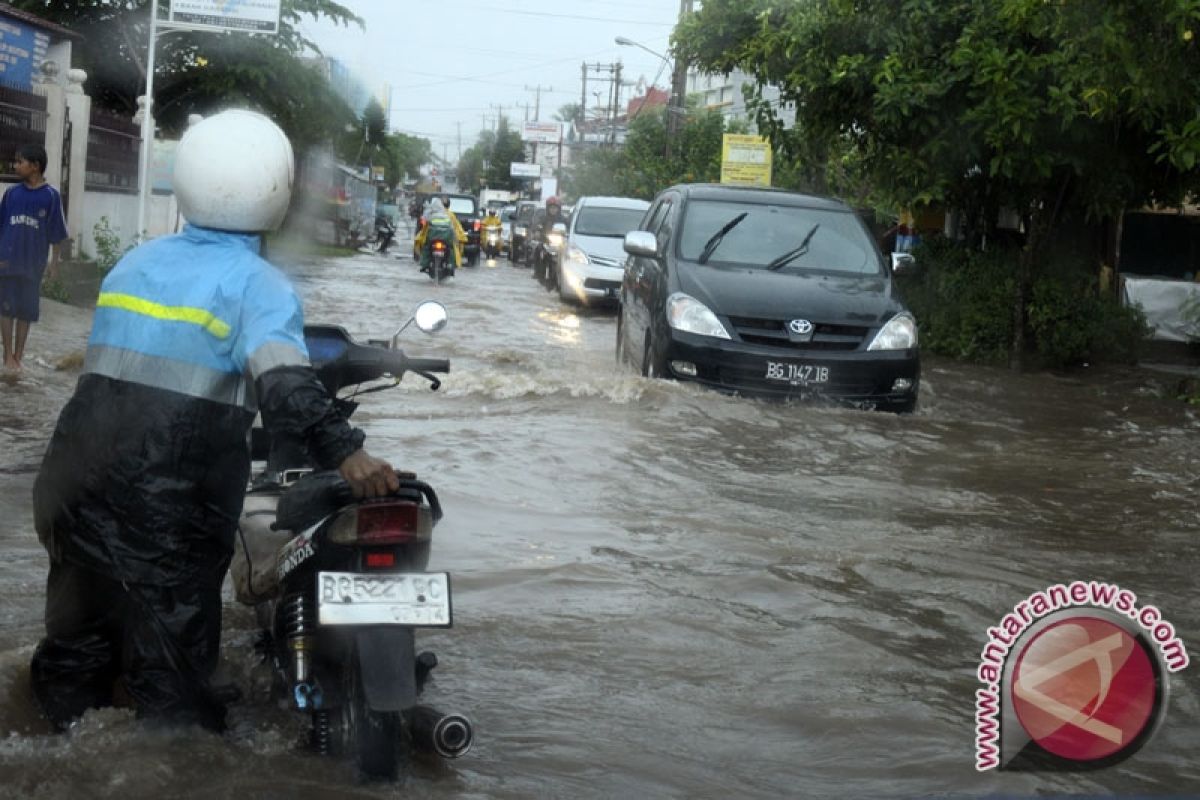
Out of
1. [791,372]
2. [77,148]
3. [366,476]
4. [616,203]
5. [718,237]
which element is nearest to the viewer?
[366,476]

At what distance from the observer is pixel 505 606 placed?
5.71 meters

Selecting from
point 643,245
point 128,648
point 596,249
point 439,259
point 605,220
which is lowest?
point 128,648

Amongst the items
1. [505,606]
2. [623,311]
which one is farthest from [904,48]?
[505,606]

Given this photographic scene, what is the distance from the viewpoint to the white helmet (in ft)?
11.9

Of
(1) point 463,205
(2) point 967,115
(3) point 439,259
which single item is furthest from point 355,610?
(1) point 463,205

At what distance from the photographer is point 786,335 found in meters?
9.98

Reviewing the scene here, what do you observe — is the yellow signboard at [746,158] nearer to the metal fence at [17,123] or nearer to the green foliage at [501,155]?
the metal fence at [17,123]

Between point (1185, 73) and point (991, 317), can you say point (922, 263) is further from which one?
point (1185, 73)

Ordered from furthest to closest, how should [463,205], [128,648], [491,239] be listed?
[463,205], [491,239], [128,648]

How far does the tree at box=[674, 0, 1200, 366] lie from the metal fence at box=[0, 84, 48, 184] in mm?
8142

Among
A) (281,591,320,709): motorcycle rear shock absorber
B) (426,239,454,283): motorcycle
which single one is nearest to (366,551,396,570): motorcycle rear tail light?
(281,591,320,709): motorcycle rear shock absorber

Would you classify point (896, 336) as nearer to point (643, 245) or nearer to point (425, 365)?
point (643, 245)

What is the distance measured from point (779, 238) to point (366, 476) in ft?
26.4

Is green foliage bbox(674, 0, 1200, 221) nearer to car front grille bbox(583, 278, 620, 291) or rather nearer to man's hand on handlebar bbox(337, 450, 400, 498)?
car front grille bbox(583, 278, 620, 291)
